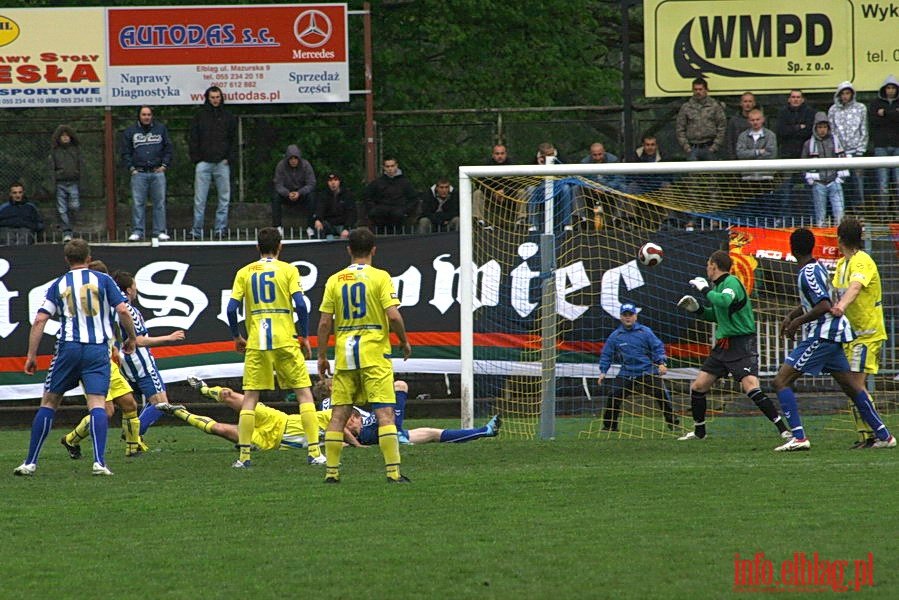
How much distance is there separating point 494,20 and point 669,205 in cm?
1402

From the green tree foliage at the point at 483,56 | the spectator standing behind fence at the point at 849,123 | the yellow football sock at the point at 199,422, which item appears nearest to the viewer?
the yellow football sock at the point at 199,422

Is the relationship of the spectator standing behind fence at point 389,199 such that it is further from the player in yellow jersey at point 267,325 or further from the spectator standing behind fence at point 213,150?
the player in yellow jersey at point 267,325

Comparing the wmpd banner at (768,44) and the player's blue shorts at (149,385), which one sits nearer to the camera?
the player's blue shorts at (149,385)

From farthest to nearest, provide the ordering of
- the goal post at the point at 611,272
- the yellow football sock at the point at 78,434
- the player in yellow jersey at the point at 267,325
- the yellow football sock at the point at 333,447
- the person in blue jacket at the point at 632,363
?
the goal post at the point at 611,272
the person in blue jacket at the point at 632,363
the yellow football sock at the point at 78,434
the player in yellow jersey at the point at 267,325
the yellow football sock at the point at 333,447

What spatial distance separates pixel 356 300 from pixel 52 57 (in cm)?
1214

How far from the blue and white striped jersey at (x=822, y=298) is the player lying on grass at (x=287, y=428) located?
11.2ft

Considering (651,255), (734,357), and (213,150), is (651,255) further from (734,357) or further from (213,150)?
(213,150)

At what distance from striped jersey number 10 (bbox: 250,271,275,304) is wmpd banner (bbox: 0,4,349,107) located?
934cm

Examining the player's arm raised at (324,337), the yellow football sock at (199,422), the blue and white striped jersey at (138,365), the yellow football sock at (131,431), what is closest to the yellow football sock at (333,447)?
the player's arm raised at (324,337)

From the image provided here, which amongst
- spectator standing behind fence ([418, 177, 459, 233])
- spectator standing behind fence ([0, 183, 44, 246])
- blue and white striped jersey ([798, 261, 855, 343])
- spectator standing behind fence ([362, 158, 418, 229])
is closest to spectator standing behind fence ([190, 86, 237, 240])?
spectator standing behind fence ([362, 158, 418, 229])

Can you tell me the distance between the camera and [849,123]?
17.6 m

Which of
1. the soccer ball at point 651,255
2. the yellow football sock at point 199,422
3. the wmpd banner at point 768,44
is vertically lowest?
the yellow football sock at point 199,422

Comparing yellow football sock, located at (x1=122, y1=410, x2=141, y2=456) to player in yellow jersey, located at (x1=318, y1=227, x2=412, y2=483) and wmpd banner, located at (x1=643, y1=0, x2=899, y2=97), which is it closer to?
player in yellow jersey, located at (x1=318, y1=227, x2=412, y2=483)

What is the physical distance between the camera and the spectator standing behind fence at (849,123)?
1748 centimetres
